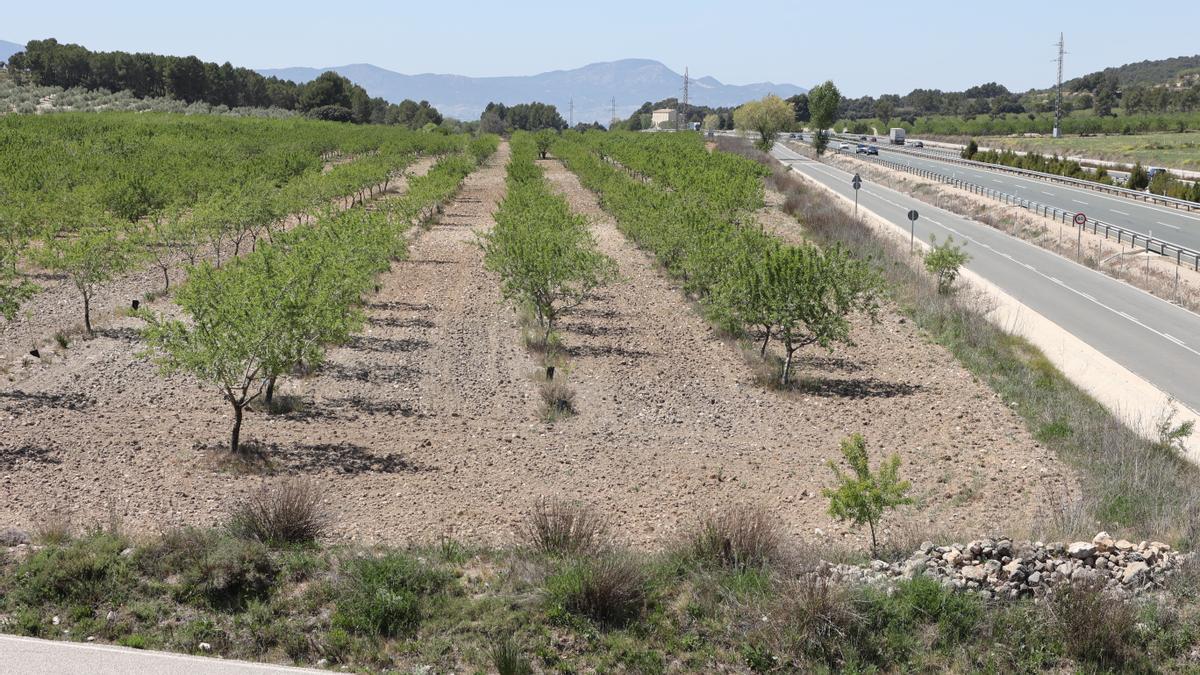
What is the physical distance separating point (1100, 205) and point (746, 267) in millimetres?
41305

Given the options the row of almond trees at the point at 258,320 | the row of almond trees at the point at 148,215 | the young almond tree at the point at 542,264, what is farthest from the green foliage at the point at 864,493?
the row of almond trees at the point at 148,215

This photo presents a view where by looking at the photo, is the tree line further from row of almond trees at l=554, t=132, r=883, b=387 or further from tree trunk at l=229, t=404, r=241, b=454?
tree trunk at l=229, t=404, r=241, b=454

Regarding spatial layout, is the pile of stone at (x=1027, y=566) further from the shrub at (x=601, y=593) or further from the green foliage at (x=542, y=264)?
the green foliage at (x=542, y=264)

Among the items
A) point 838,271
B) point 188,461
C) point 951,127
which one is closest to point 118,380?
point 188,461

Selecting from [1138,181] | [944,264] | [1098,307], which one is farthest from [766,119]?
[1098,307]

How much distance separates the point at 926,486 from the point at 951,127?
15742 cm

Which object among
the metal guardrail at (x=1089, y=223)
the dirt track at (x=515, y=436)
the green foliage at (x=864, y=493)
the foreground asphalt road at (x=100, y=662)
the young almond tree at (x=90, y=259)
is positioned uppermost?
the young almond tree at (x=90, y=259)

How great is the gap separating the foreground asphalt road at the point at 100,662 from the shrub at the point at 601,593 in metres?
2.62

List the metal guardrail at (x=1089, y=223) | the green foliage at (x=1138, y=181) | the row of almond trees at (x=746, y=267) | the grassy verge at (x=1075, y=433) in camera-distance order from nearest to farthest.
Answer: the grassy verge at (x=1075, y=433) → the row of almond trees at (x=746, y=267) → the metal guardrail at (x=1089, y=223) → the green foliage at (x=1138, y=181)

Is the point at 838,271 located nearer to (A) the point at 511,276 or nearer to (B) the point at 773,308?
(B) the point at 773,308

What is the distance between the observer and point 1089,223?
49.9 metres

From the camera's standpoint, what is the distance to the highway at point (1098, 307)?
25797 millimetres

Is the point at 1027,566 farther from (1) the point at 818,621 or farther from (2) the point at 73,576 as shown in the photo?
(2) the point at 73,576

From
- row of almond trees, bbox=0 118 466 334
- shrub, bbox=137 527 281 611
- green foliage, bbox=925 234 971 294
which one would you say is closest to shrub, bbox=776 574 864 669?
shrub, bbox=137 527 281 611
